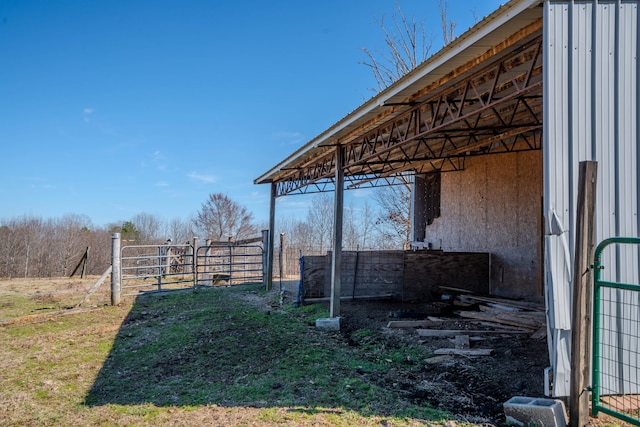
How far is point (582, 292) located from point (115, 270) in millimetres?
10188

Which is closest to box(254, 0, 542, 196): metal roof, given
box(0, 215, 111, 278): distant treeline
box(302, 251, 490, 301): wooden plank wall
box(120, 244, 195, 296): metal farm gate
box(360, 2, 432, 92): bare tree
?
box(302, 251, 490, 301): wooden plank wall

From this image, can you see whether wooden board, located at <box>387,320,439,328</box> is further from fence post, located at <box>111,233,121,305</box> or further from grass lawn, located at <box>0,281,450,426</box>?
fence post, located at <box>111,233,121,305</box>

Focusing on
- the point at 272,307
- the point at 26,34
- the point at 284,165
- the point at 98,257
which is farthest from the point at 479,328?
the point at 98,257

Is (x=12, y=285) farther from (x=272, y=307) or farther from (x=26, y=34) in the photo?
(x=272, y=307)

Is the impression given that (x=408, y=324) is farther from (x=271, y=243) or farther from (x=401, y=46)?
(x=401, y=46)

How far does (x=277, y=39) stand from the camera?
13.8 metres

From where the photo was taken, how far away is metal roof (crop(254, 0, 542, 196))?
155 inches

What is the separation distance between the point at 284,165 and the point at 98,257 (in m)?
22.6

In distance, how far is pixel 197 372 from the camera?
5.17 metres

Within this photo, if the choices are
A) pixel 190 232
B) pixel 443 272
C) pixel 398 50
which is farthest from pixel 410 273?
pixel 190 232

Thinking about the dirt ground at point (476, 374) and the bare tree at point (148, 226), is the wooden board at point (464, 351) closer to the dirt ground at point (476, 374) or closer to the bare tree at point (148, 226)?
the dirt ground at point (476, 374)

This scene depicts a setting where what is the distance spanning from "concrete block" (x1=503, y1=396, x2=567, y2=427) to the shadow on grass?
66cm

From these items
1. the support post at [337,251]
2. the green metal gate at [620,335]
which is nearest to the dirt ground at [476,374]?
the support post at [337,251]

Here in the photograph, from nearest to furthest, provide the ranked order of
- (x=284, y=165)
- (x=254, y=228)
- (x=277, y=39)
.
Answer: (x=284, y=165), (x=277, y=39), (x=254, y=228)
